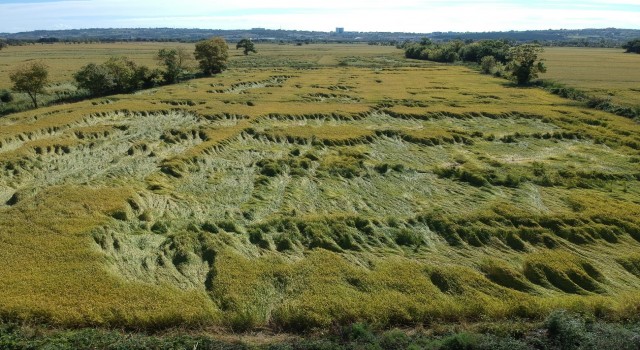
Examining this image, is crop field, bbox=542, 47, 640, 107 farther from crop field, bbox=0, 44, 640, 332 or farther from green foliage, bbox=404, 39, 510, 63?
crop field, bbox=0, 44, 640, 332

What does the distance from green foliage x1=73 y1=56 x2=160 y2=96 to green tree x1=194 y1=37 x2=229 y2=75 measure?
14.1 m

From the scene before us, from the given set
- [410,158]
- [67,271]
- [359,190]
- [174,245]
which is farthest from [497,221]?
[67,271]

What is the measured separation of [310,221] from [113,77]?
169ft

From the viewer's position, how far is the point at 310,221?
22.5 metres

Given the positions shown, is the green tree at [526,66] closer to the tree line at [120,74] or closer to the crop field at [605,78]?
the crop field at [605,78]

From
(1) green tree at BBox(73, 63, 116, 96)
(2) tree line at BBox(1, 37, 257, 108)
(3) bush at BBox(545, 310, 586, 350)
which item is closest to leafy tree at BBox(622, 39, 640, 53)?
(2) tree line at BBox(1, 37, 257, 108)

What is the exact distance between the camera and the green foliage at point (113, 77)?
58969 millimetres

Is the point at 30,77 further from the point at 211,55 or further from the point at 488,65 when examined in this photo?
the point at 488,65

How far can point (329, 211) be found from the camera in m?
24.8

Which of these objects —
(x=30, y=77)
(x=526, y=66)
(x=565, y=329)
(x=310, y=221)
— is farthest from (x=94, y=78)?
(x=526, y=66)

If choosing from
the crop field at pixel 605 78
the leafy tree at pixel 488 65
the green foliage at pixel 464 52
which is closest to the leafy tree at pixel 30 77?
the crop field at pixel 605 78

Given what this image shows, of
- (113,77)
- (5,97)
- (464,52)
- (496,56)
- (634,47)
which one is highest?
(634,47)

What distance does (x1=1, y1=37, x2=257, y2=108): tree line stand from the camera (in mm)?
52656

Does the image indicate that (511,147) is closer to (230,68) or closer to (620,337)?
(620,337)
